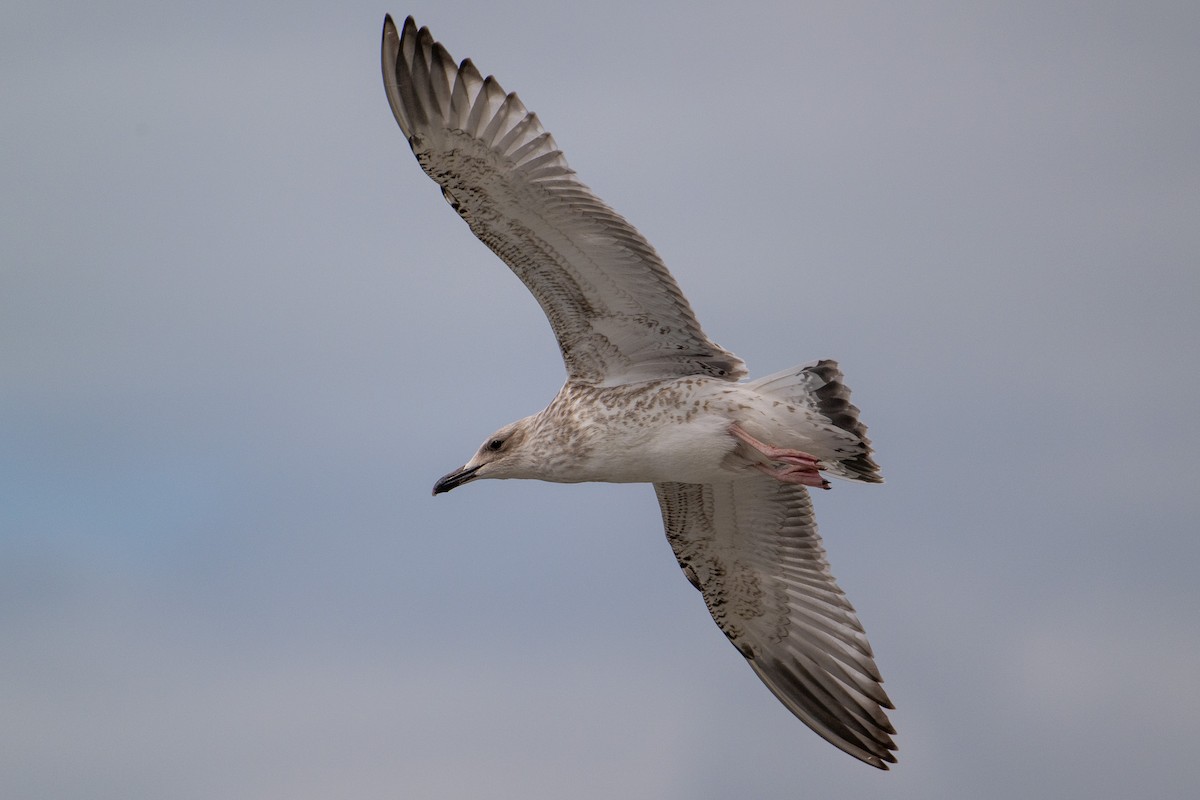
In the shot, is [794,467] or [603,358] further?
[603,358]

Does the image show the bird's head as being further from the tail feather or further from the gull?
the tail feather

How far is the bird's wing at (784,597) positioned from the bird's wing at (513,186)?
7.01ft

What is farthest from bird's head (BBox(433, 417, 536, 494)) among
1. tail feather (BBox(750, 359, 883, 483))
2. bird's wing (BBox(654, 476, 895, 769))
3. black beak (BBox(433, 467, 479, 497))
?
tail feather (BBox(750, 359, 883, 483))

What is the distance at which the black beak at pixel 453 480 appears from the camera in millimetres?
13102

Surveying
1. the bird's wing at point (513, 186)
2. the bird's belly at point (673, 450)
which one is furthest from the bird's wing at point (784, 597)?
the bird's wing at point (513, 186)

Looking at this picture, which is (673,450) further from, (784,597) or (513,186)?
(784,597)

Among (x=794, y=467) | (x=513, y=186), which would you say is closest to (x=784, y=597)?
(x=794, y=467)

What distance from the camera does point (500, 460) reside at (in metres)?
12.8

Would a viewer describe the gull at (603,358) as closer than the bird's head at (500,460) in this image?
Yes

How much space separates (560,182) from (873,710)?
5.08 m

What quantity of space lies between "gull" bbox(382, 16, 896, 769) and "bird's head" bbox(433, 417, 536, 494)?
11 millimetres

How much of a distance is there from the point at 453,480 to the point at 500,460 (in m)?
0.53

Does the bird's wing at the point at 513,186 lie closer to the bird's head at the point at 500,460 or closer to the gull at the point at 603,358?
the gull at the point at 603,358

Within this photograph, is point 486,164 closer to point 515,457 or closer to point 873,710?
point 515,457
